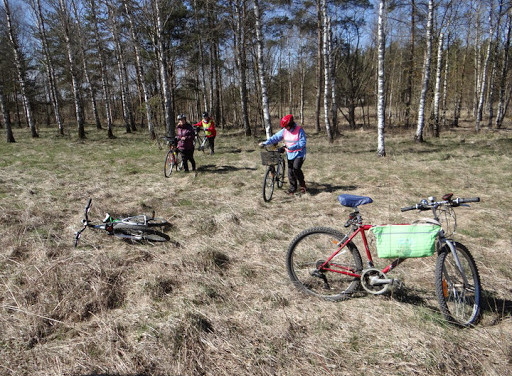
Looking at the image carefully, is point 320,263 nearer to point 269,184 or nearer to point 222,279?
point 222,279

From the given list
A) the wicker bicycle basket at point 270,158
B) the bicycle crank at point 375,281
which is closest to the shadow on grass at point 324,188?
the wicker bicycle basket at point 270,158

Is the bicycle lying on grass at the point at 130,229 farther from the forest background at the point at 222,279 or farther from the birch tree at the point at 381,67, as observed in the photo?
the birch tree at the point at 381,67

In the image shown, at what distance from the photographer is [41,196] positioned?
6512 mm

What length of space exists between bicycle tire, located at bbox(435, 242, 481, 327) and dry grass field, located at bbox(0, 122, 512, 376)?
118 mm

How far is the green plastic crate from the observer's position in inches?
104

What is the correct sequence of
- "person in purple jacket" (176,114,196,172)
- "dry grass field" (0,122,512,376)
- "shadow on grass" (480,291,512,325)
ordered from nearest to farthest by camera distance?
"dry grass field" (0,122,512,376), "shadow on grass" (480,291,512,325), "person in purple jacket" (176,114,196,172)

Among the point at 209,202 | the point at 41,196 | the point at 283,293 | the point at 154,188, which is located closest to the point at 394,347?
the point at 283,293

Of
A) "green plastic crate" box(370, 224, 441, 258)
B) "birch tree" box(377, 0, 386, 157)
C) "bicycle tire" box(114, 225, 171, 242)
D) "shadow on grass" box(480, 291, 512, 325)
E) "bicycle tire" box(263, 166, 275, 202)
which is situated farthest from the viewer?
"birch tree" box(377, 0, 386, 157)

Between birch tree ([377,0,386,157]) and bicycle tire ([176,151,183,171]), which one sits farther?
birch tree ([377,0,386,157])

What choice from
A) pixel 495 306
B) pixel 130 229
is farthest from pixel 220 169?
pixel 495 306

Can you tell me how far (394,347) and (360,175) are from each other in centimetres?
682

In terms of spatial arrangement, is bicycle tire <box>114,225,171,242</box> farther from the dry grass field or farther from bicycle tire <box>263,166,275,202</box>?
bicycle tire <box>263,166,275,202</box>

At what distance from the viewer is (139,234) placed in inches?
172

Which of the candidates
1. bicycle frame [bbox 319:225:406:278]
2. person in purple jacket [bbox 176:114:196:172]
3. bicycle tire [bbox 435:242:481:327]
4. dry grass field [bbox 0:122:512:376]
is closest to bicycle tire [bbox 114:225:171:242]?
dry grass field [bbox 0:122:512:376]
